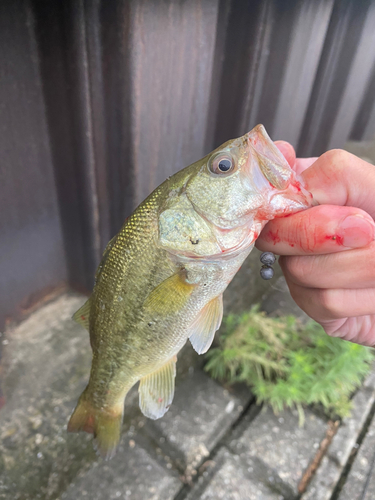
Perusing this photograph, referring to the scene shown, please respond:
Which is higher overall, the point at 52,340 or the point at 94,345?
the point at 94,345

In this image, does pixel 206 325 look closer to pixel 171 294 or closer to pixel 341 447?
pixel 171 294

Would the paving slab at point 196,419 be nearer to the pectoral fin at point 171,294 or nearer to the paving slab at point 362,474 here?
the paving slab at point 362,474

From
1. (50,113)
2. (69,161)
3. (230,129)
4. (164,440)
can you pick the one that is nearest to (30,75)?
(50,113)

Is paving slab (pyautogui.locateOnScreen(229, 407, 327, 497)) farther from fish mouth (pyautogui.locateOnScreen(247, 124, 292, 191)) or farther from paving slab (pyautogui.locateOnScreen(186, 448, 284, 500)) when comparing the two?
fish mouth (pyautogui.locateOnScreen(247, 124, 292, 191))

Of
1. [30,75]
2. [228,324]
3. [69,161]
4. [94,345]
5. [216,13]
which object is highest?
[216,13]

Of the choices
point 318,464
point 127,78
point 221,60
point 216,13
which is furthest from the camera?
point 221,60

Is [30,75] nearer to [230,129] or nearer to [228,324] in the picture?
[230,129]

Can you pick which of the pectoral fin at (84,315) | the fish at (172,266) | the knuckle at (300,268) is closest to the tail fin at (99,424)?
the fish at (172,266)
